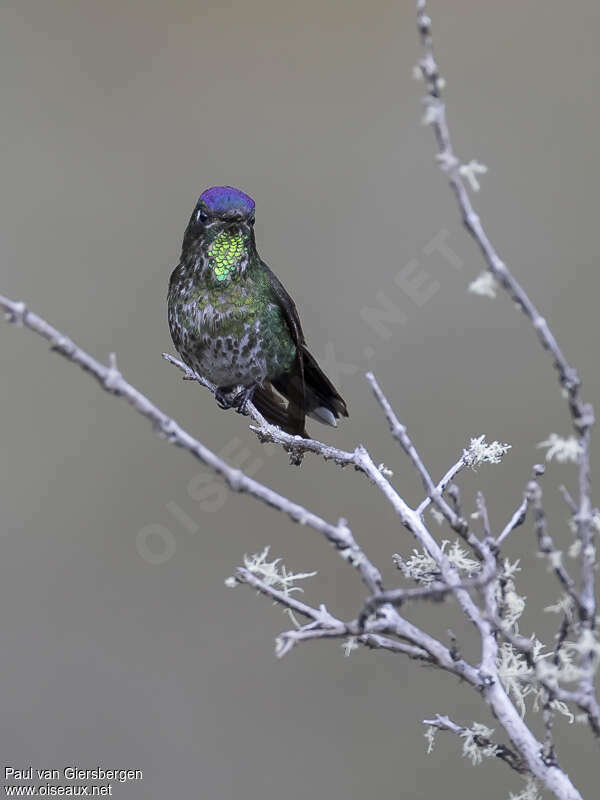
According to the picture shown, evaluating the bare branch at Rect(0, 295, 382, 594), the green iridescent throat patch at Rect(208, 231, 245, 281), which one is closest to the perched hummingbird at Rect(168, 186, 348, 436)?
the green iridescent throat patch at Rect(208, 231, 245, 281)

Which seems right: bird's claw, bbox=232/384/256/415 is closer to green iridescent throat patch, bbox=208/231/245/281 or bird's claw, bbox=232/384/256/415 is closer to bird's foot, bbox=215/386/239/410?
bird's foot, bbox=215/386/239/410

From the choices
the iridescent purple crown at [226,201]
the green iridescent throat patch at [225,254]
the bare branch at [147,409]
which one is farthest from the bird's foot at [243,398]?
the bare branch at [147,409]

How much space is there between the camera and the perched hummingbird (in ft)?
5.06

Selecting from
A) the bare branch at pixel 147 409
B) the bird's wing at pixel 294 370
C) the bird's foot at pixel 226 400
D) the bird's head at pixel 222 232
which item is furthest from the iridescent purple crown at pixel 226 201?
the bare branch at pixel 147 409

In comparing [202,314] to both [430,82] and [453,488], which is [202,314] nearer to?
[453,488]

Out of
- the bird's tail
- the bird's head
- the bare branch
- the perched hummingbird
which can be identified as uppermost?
the bird's head

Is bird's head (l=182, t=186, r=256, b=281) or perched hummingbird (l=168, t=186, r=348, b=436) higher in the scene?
bird's head (l=182, t=186, r=256, b=281)

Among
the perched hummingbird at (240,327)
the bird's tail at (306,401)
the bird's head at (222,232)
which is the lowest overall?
the bird's tail at (306,401)

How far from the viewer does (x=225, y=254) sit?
61.4 inches

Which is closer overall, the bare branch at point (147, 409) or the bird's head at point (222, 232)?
the bare branch at point (147, 409)

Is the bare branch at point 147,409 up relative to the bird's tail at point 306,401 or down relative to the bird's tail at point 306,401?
down

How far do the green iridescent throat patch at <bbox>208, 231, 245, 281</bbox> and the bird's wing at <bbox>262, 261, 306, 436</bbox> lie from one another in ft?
0.32

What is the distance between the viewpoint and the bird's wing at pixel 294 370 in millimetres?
1531

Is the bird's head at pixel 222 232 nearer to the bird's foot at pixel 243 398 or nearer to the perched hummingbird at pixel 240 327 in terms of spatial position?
the perched hummingbird at pixel 240 327
